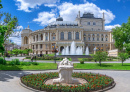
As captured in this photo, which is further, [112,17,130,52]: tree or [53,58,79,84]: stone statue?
[112,17,130,52]: tree

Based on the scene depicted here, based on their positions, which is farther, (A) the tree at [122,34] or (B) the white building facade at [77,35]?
(B) the white building facade at [77,35]

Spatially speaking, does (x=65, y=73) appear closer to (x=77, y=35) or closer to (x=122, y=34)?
(x=122, y=34)

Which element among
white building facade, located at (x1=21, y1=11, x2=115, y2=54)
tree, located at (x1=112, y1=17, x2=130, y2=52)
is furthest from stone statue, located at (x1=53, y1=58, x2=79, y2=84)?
white building facade, located at (x1=21, y1=11, x2=115, y2=54)

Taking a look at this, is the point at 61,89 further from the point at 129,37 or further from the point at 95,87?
the point at 129,37

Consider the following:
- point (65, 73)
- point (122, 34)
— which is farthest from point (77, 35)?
point (65, 73)

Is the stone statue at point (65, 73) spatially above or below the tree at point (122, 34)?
below

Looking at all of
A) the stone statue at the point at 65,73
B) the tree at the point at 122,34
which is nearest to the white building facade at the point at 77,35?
the tree at the point at 122,34

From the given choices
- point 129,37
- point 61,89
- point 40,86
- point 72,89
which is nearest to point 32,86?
point 40,86

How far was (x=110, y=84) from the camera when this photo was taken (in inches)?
377

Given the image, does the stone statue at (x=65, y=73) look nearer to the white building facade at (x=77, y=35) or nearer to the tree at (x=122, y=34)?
the tree at (x=122, y=34)

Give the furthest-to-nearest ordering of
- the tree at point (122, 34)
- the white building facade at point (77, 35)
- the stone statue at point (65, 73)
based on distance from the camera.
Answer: the white building facade at point (77, 35) → the tree at point (122, 34) → the stone statue at point (65, 73)

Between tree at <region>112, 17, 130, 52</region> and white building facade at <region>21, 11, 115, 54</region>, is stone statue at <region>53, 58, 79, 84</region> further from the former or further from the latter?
white building facade at <region>21, 11, 115, 54</region>

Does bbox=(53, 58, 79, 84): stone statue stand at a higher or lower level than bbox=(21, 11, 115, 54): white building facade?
lower

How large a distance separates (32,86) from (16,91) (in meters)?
1.07
